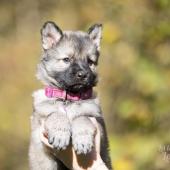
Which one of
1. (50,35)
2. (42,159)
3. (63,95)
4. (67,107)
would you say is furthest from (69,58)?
(42,159)

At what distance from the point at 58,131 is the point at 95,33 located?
1.08 metres

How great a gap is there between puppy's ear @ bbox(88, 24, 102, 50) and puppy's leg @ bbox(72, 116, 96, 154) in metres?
A: 0.90

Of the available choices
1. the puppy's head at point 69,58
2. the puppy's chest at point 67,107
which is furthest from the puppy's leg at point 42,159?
the puppy's head at point 69,58

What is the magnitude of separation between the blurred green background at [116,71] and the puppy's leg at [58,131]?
3043mm

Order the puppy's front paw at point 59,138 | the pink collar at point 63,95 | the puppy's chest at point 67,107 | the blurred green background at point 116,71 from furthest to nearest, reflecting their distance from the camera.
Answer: the blurred green background at point 116,71 < the pink collar at point 63,95 < the puppy's chest at point 67,107 < the puppy's front paw at point 59,138

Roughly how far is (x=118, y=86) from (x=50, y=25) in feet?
16.5

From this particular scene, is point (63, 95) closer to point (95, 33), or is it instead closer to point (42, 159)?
point (42, 159)

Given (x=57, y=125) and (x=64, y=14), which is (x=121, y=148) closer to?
(x=64, y=14)

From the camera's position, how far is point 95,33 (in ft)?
21.2

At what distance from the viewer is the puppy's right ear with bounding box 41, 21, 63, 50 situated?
250 inches

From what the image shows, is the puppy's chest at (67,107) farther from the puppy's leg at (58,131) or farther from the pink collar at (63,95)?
the puppy's leg at (58,131)

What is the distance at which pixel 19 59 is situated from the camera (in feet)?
41.2

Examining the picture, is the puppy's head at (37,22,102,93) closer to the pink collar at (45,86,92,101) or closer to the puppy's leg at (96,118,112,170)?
the pink collar at (45,86,92,101)

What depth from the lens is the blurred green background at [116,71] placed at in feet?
33.3
